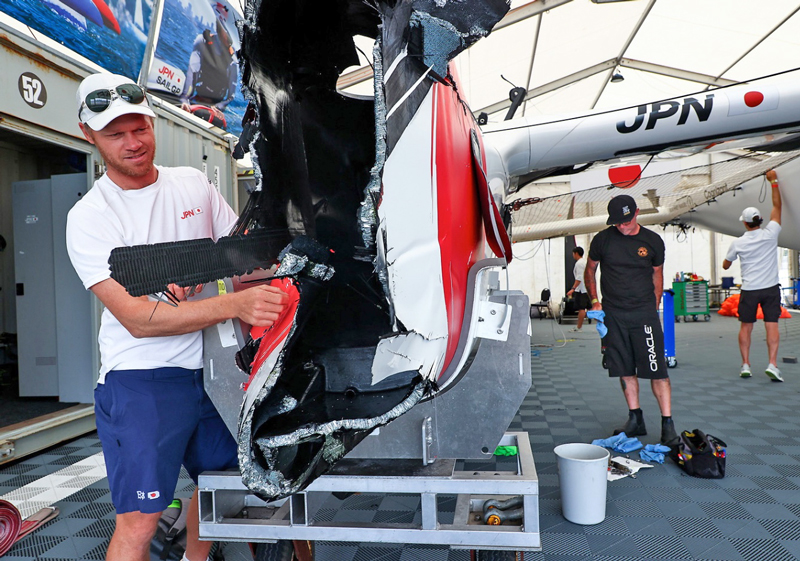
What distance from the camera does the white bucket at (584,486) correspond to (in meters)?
2.19

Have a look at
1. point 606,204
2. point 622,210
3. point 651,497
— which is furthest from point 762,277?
point 606,204

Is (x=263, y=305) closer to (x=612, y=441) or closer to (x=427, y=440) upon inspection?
(x=427, y=440)

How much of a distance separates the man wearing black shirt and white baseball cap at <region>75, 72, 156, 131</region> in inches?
118

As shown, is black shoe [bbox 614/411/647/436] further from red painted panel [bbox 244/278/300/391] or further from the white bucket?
red painted panel [bbox 244/278/300/391]

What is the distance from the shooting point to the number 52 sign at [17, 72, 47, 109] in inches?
126

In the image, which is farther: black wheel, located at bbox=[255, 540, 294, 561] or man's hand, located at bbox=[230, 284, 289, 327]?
black wheel, located at bbox=[255, 540, 294, 561]

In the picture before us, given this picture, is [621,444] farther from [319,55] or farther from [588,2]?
[588,2]

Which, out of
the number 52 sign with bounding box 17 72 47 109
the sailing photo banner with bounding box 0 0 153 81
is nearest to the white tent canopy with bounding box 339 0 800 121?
the sailing photo banner with bounding box 0 0 153 81

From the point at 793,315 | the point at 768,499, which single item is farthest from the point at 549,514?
the point at 793,315

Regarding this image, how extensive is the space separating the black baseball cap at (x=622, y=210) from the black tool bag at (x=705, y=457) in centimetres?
146

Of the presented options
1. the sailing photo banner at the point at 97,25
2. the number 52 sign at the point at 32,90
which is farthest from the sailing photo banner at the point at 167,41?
the number 52 sign at the point at 32,90

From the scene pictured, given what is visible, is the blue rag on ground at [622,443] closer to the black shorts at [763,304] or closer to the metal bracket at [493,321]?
the metal bracket at [493,321]

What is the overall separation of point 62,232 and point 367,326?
4.17 metres

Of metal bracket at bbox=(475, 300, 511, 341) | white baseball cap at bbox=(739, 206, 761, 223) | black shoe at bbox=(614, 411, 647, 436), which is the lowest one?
black shoe at bbox=(614, 411, 647, 436)
